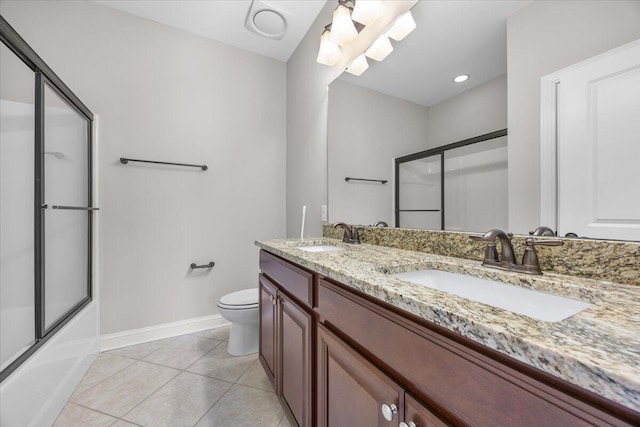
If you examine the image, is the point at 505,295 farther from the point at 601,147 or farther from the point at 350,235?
the point at 350,235

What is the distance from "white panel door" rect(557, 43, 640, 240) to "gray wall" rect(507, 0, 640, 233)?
0.18 ft

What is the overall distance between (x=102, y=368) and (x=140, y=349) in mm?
256

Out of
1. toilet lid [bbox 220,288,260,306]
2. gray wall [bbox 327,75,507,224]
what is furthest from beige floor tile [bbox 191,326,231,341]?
gray wall [bbox 327,75,507,224]

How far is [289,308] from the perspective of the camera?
1.12m

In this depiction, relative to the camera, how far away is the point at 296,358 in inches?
41.3

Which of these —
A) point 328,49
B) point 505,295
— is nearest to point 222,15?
point 328,49

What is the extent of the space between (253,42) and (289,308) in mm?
2332

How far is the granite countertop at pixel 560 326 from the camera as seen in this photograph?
283 mm

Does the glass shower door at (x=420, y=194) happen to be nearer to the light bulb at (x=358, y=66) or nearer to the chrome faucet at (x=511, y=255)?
the chrome faucet at (x=511, y=255)

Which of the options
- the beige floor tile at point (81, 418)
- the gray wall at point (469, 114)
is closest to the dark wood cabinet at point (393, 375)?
the gray wall at point (469, 114)

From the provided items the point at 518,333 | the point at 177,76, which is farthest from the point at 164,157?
the point at 518,333

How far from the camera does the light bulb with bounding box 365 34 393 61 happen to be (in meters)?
1.38

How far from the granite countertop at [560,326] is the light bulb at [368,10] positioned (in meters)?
1.44

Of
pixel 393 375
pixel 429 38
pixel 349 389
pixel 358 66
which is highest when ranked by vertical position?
pixel 358 66
